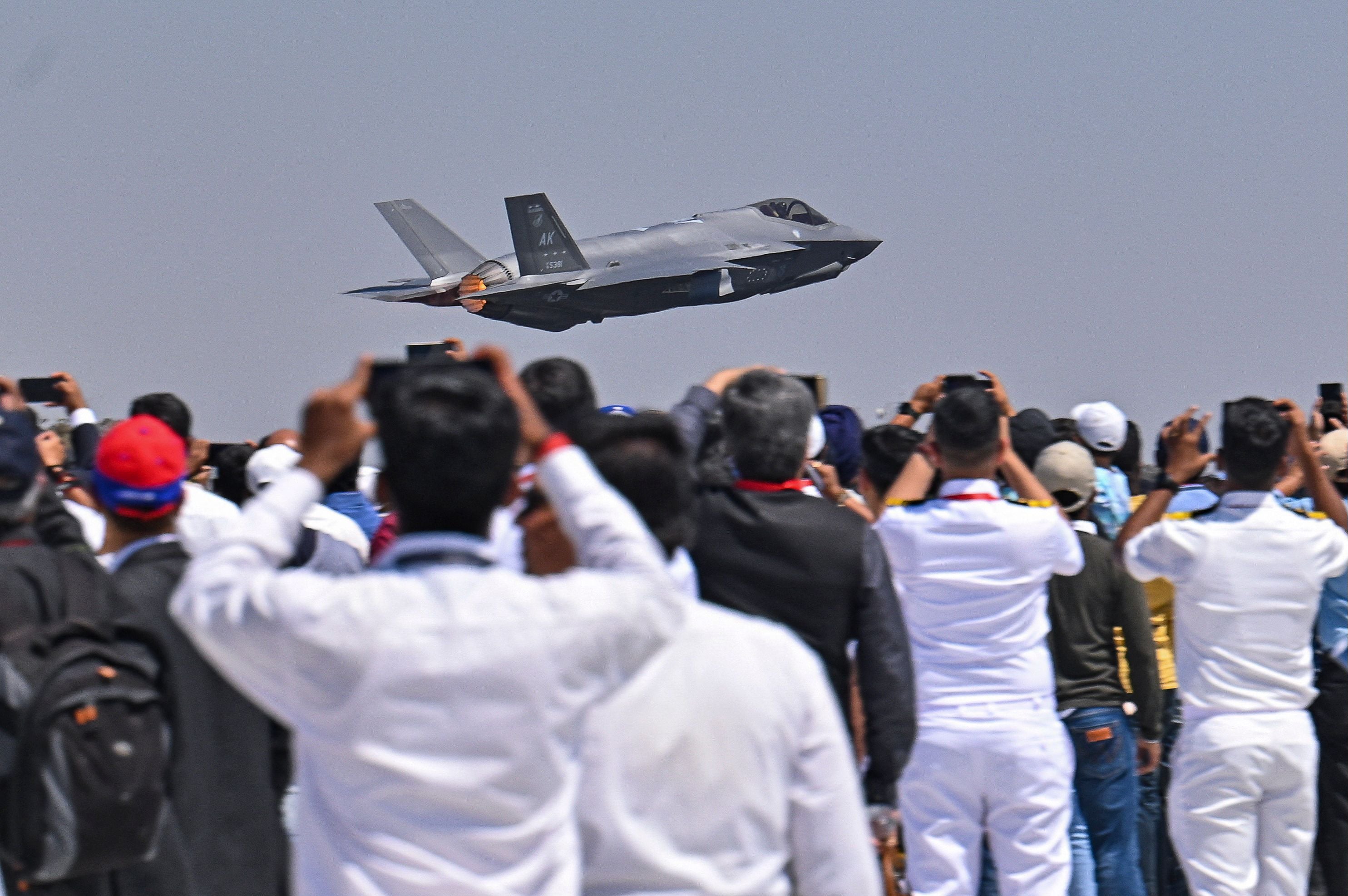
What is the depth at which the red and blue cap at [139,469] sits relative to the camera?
12.0ft

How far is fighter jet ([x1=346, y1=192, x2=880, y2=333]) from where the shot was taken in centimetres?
2738

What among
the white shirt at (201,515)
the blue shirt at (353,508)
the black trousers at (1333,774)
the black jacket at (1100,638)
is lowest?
the black trousers at (1333,774)

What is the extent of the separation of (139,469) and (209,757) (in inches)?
30.7

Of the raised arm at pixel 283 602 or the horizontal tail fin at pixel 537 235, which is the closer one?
the raised arm at pixel 283 602

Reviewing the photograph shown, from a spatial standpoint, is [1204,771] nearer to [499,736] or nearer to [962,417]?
[962,417]

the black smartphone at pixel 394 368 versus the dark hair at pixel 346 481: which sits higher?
the black smartphone at pixel 394 368

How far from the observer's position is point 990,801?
4.97m

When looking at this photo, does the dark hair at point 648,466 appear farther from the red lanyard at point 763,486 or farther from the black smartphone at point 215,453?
the black smartphone at point 215,453

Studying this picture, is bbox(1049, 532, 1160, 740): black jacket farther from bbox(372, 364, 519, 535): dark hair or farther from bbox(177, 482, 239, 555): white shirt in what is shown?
bbox(372, 364, 519, 535): dark hair

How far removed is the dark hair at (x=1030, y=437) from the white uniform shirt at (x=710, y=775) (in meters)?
4.15

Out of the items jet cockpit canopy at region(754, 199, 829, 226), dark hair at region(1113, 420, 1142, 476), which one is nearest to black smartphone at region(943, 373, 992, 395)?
dark hair at region(1113, 420, 1142, 476)

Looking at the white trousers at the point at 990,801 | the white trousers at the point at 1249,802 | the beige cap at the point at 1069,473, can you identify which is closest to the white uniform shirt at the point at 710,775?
the white trousers at the point at 990,801

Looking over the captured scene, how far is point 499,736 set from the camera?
8.05 feet

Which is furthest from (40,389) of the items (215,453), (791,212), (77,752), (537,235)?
(791,212)
